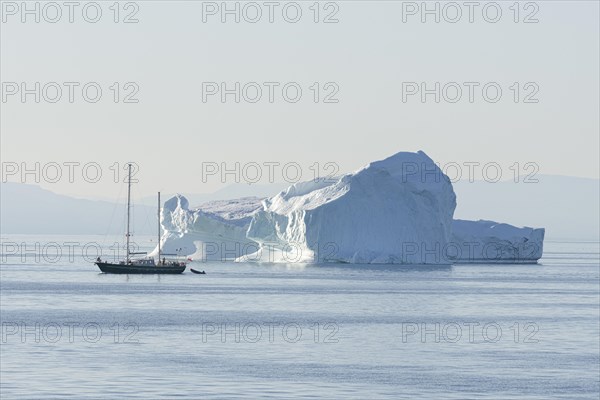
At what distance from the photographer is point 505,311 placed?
218ft

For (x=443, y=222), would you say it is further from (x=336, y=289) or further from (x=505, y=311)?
(x=505, y=311)

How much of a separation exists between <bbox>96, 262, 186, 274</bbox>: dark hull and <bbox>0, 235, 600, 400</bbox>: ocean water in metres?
15.7

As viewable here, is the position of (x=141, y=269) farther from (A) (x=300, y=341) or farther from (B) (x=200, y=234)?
(A) (x=300, y=341)

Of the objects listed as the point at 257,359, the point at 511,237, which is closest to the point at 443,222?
the point at 511,237

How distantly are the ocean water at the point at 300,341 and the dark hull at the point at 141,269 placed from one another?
15.7 metres

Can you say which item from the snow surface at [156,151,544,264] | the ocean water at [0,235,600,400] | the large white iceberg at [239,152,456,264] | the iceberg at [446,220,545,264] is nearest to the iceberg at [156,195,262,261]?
the snow surface at [156,151,544,264]

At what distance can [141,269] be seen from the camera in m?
108

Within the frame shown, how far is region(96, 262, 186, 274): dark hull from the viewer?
108 m

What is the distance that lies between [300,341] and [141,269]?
202 ft

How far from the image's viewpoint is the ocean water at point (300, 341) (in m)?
34.8

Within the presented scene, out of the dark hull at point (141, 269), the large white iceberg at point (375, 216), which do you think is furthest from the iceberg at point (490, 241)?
the dark hull at point (141, 269)

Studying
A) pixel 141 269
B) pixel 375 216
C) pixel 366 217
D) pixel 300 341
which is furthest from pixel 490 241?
pixel 300 341

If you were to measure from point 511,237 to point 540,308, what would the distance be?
58.5m

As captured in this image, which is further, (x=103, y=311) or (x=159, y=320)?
(x=103, y=311)
